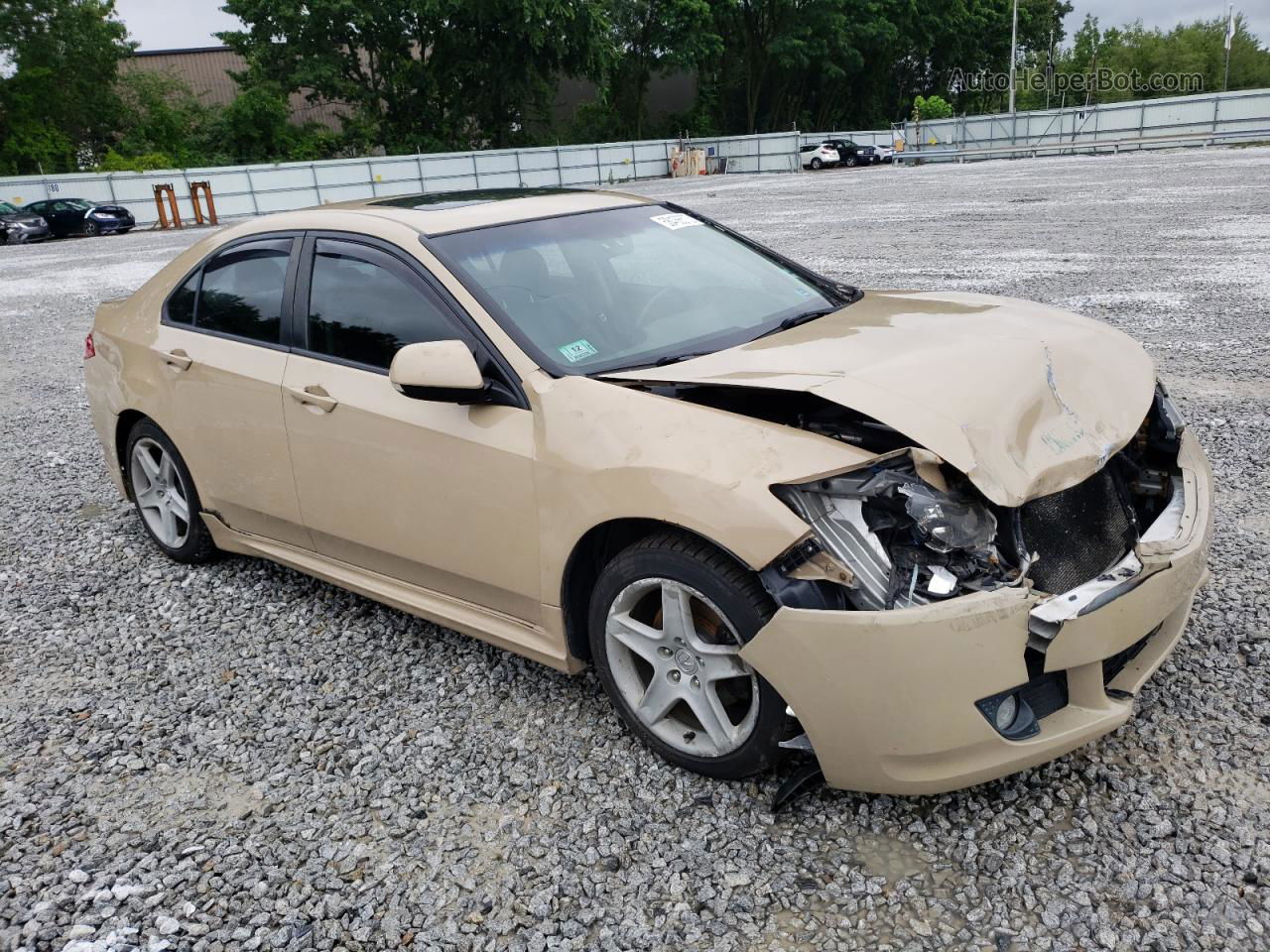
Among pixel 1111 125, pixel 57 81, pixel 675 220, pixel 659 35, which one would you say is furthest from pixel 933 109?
pixel 675 220

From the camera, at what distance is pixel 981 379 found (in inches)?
111

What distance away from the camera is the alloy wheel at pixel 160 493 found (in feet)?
15.3

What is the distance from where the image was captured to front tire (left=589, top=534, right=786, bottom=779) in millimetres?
2658

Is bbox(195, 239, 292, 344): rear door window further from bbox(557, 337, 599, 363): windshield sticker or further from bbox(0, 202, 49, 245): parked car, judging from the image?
bbox(0, 202, 49, 245): parked car

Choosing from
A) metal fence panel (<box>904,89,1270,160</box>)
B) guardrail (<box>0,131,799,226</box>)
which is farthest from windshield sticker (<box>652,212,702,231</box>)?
metal fence panel (<box>904,89,1270,160</box>)

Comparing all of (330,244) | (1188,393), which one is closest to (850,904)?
(330,244)

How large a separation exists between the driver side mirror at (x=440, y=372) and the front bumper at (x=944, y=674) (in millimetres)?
1174

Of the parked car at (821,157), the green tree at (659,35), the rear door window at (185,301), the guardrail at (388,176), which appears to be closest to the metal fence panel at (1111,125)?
the parked car at (821,157)

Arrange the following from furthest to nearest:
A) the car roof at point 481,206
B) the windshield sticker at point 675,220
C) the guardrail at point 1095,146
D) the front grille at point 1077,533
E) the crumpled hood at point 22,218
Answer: the guardrail at point 1095,146, the crumpled hood at point 22,218, the windshield sticker at point 675,220, the car roof at point 481,206, the front grille at point 1077,533

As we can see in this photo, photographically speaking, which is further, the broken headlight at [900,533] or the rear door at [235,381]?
the rear door at [235,381]

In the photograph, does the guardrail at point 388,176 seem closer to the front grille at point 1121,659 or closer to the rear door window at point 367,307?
the rear door window at point 367,307

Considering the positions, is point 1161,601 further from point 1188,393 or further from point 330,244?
point 1188,393

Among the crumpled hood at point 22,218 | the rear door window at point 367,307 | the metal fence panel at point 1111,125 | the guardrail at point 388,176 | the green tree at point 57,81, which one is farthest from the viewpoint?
the green tree at point 57,81

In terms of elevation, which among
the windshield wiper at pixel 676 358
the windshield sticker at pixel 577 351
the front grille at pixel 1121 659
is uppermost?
the windshield sticker at pixel 577 351
